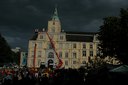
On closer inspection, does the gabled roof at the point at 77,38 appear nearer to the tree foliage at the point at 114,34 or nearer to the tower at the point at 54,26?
the tower at the point at 54,26

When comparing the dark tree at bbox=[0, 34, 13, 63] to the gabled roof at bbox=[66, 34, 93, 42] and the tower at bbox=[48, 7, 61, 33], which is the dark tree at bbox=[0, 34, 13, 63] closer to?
the tower at bbox=[48, 7, 61, 33]

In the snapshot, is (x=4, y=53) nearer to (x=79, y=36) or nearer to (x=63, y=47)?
(x=63, y=47)

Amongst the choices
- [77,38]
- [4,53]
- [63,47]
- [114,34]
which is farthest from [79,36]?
[114,34]

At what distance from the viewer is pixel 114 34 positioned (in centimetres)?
6738

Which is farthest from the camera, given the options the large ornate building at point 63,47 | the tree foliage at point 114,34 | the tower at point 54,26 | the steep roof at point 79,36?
the steep roof at point 79,36

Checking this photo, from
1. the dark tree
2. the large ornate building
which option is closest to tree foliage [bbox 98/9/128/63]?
the dark tree

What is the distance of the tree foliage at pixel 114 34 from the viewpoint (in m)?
63.6

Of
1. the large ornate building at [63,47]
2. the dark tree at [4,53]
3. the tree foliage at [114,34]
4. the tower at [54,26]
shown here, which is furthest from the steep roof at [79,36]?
the tree foliage at [114,34]

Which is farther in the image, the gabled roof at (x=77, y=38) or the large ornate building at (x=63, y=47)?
the gabled roof at (x=77, y=38)

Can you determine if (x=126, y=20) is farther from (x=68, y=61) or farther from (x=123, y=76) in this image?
(x=68, y=61)

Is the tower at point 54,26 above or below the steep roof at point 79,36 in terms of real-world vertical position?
above

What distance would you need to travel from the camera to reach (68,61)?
15038 cm

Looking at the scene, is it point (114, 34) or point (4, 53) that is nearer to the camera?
point (114, 34)

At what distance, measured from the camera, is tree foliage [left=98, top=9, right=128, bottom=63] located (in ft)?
209
